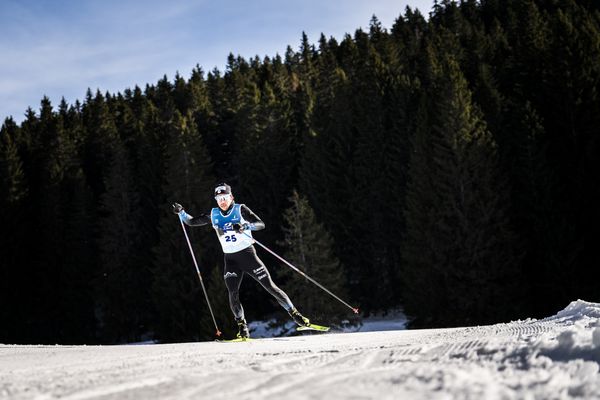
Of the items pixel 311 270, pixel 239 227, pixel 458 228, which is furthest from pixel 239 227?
pixel 458 228

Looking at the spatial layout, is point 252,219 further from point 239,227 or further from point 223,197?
point 223,197

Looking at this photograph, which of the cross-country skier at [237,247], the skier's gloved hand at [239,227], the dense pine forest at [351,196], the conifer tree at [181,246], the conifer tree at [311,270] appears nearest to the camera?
the skier's gloved hand at [239,227]

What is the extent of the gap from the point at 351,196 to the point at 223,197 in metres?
32.1

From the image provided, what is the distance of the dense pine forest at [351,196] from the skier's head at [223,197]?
18.1 meters

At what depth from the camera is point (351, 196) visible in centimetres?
3991

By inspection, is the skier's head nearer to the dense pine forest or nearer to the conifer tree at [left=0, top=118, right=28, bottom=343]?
the dense pine forest

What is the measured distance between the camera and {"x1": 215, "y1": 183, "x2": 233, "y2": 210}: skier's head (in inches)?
323

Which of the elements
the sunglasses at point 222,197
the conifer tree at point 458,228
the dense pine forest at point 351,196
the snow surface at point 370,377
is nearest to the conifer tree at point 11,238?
the dense pine forest at point 351,196

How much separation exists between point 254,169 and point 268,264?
29.2 feet

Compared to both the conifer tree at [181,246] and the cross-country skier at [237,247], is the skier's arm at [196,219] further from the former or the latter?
the conifer tree at [181,246]

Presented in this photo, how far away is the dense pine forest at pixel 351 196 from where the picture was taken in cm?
2761

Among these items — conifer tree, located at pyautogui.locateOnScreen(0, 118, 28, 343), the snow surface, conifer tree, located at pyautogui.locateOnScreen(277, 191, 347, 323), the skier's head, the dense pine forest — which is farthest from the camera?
conifer tree, located at pyautogui.locateOnScreen(0, 118, 28, 343)

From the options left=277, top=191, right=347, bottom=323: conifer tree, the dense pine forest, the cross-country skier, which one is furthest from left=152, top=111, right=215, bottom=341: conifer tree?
the cross-country skier

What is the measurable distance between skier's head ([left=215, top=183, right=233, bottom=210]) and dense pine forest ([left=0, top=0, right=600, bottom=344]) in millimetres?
18104
